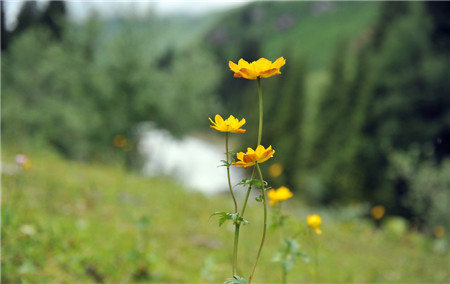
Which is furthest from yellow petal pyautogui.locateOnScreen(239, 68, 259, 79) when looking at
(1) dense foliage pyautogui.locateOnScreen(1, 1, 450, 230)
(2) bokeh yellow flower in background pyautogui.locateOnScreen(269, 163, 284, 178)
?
(1) dense foliage pyautogui.locateOnScreen(1, 1, 450, 230)

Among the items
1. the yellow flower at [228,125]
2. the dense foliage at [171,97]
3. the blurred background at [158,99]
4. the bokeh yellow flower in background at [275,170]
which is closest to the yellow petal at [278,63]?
the yellow flower at [228,125]

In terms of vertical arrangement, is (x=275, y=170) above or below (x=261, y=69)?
above

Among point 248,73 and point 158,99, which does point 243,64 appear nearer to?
point 248,73

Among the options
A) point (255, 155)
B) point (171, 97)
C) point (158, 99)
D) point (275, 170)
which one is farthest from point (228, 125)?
point (171, 97)

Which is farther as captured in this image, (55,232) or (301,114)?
(301,114)

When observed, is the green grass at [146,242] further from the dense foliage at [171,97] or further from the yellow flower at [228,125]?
the dense foliage at [171,97]

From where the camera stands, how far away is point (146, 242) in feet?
10.2

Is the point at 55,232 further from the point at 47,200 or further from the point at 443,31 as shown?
the point at 443,31

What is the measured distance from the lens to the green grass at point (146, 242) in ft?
7.71

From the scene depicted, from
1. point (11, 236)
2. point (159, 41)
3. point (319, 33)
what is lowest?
point (11, 236)

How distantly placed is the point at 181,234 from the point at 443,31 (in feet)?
42.9

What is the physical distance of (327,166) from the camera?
19438 mm

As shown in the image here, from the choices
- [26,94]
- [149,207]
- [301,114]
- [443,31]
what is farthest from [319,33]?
[149,207]

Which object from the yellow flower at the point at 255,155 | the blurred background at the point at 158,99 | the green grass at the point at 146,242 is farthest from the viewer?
the blurred background at the point at 158,99
